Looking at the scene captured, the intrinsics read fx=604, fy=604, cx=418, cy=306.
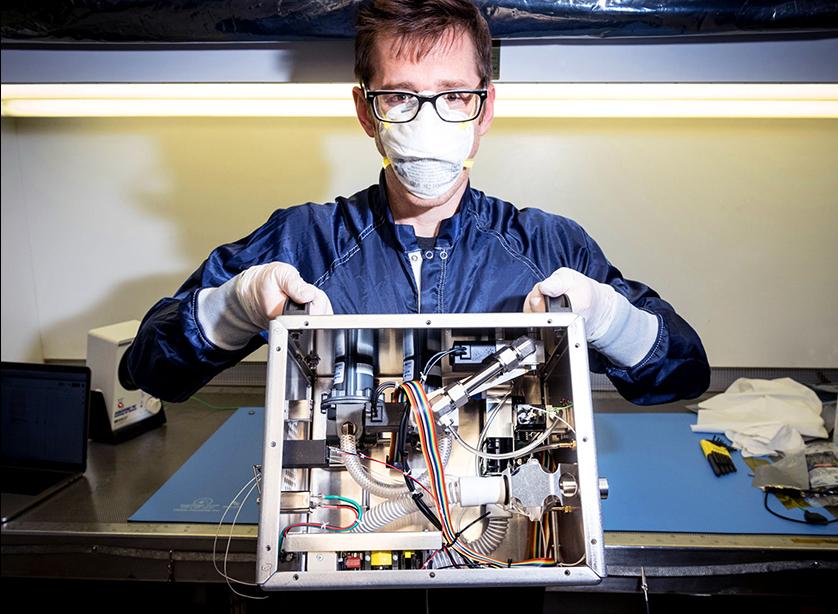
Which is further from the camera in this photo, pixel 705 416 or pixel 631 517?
pixel 705 416

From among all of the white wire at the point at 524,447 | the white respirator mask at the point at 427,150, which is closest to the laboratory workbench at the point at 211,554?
the white wire at the point at 524,447

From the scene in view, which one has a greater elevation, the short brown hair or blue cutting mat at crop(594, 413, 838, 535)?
the short brown hair

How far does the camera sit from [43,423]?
5.18 ft

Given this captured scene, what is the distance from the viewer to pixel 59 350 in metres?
2.08

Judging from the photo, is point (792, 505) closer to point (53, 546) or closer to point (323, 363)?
point (323, 363)

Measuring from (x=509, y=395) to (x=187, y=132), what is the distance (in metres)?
1.49

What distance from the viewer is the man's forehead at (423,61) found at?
1.04 metres

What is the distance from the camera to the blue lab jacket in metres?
1.13

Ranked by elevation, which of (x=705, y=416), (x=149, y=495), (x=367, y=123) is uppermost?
(x=367, y=123)

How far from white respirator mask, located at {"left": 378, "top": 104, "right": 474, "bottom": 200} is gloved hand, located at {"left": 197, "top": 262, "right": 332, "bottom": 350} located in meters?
0.27

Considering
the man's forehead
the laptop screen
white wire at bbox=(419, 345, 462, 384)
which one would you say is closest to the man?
the man's forehead

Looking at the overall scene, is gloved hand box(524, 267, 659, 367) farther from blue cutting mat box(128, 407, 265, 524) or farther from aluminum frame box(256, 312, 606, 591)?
blue cutting mat box(128, 407, 265, 524)

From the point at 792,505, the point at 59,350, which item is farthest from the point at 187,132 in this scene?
the point at 792,505

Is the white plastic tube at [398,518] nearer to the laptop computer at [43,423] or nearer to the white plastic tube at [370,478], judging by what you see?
the white plastic tube at [370,478]
